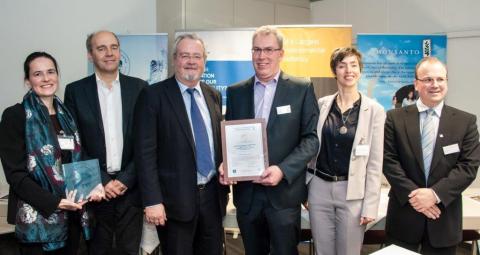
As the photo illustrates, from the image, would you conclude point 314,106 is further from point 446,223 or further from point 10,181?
point 10,181

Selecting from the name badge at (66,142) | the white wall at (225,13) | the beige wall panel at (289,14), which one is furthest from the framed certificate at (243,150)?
the beige wall panel at (289,14)

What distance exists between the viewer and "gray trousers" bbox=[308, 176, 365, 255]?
224 centimetres

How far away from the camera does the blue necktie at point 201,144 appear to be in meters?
2.18

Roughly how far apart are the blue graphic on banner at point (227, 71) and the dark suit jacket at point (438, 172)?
2.69 metres

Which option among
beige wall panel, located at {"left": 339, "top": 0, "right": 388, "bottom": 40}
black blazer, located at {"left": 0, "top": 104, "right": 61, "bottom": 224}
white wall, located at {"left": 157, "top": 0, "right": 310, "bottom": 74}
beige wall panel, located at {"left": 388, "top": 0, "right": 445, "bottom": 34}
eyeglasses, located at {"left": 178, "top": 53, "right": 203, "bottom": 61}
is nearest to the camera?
black blazer, located at {"left": 0, "top": 104, "right": 61, "bottom": 224}

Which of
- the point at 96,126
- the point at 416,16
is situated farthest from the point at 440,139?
the point at 416,16

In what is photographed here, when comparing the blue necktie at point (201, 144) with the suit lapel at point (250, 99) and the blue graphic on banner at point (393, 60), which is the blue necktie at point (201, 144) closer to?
the suit lapel at point (250, 99)

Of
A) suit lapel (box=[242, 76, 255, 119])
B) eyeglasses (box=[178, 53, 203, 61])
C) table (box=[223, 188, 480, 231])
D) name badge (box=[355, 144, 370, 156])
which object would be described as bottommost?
Answer: table (box=[223, 188, 480, 231])

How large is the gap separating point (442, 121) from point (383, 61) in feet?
9.65

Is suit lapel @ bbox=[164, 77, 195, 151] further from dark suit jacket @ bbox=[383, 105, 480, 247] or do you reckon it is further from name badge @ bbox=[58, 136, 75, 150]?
dark suit jacket @ bbox=[383, 105, 480, 247]

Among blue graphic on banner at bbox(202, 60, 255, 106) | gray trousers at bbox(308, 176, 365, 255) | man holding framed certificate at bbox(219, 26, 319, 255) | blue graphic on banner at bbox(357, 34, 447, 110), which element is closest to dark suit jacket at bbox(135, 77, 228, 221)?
man holding framed certificate at bbox(219, 26, 319, 255)

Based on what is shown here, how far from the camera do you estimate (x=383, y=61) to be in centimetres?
498

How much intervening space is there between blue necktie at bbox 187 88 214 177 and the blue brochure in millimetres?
578

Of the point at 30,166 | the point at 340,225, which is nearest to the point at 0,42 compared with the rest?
the point at 30,166
